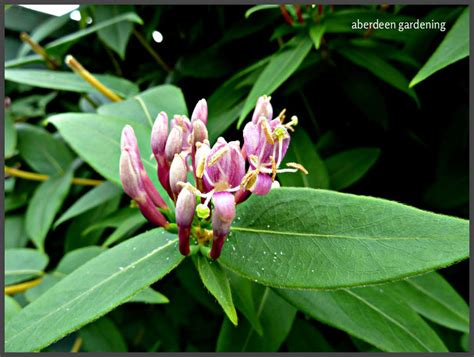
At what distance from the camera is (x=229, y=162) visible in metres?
0.67

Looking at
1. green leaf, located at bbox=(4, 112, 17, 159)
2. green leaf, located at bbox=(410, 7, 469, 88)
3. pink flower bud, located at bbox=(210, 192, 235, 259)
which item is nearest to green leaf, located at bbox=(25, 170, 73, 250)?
green leaf, located at bbox=(4, 112, 17, 159)

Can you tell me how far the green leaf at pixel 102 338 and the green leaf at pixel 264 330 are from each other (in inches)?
13.8

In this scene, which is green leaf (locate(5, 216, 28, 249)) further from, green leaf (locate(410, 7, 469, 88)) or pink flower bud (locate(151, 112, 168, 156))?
green leaf (locate(410, 7, 469, 88))

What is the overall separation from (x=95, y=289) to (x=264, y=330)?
15.0 inches

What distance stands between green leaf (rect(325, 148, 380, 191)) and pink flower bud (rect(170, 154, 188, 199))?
551 mm

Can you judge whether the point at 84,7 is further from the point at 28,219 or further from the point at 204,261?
the point at 204,261

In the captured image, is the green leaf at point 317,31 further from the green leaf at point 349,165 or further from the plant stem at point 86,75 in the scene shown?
the plant stem at point 86,75

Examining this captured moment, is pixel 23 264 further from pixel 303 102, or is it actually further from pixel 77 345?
pixel 303 102

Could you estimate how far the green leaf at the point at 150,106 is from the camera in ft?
3.73

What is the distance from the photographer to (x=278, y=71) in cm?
104

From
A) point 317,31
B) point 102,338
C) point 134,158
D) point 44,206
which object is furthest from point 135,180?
point 44,206

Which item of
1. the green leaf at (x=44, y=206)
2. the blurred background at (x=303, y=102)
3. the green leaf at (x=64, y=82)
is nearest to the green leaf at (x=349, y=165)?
the blurred background at (x=303, y=102)

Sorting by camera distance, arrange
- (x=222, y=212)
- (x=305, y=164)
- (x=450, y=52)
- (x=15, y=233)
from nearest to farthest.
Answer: (x=222, y=212)
(x=450, y=52)
(x=305, y=164)
(x=15, y=233)

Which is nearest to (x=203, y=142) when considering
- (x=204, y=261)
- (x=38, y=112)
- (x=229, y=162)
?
(x=229, y=162)
